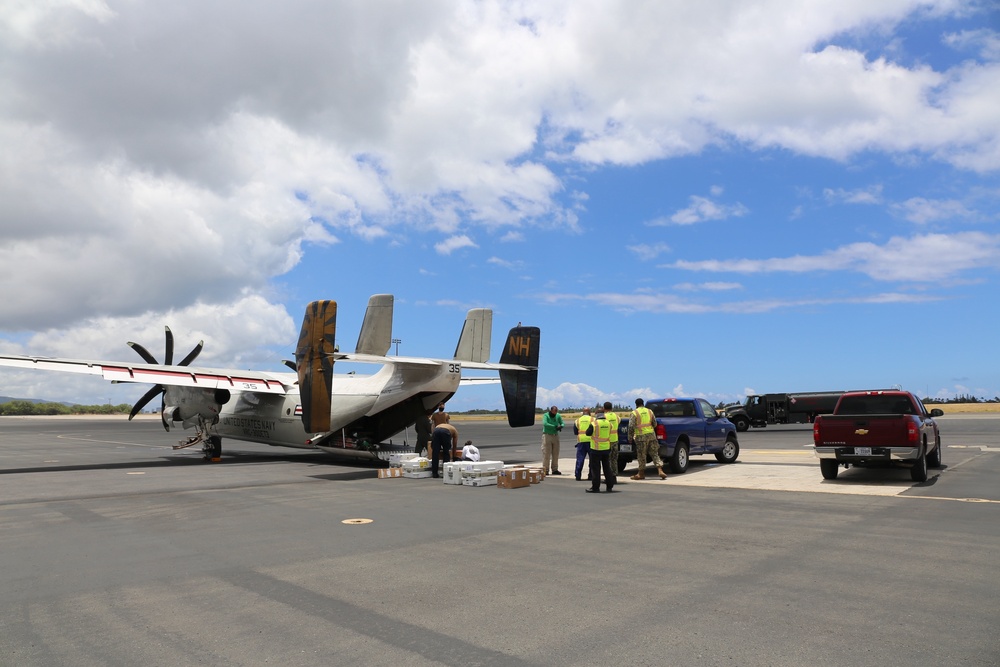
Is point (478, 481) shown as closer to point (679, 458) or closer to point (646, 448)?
point (646, 448)

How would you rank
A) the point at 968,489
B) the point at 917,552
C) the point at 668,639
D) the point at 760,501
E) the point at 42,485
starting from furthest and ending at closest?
1. the point at 42,485
2. the point at 968,489
3. the point at 760,501
4. the point at 917,552
5. the point at 668,639

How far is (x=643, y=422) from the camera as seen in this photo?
15.5 metres

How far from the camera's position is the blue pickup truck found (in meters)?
16.4

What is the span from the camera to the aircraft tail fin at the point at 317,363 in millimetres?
17953

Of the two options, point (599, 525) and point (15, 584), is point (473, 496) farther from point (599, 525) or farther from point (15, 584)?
point (15, 584)

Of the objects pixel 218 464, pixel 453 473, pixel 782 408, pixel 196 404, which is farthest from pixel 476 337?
pixel 782 408

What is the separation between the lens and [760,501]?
11812 millimetres

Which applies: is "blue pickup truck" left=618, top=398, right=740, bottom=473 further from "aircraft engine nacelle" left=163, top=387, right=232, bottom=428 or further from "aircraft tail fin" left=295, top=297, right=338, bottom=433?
"aircraft engine nacelle" left=163, top=387, right=232, bottom=428

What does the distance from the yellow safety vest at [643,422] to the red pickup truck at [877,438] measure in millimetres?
3511

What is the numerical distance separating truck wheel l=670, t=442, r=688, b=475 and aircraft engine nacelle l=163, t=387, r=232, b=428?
16773 millimetres

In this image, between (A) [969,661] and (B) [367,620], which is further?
(B) [367,620]

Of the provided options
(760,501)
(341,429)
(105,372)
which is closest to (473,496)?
(760,501)

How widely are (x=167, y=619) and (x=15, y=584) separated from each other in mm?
2583

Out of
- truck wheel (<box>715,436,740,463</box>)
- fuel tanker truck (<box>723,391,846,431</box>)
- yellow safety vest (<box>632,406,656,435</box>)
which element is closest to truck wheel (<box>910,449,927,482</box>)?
yellow safety vest (<box>632,406,656,435</box>)
